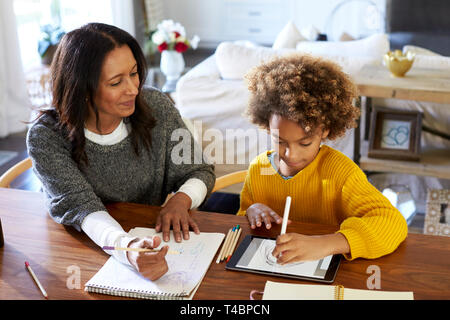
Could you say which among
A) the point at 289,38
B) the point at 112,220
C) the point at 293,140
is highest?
the point at 293,140

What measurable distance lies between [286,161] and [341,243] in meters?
0.29

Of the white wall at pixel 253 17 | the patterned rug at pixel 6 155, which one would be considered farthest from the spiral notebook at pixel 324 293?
the white wall at pixel 253 17

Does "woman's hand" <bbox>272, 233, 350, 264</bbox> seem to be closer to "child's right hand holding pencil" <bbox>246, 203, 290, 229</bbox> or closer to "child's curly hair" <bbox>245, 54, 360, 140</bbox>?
"child's right hand holding pencil" <bbox>246, 203, 290, 229</bbox>

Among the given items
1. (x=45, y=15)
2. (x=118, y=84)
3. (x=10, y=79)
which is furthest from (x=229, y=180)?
(x=45, y=15)

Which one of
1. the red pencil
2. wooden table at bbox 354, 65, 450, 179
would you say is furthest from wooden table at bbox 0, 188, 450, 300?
wooden table at bbox 354, 65, 450, 179

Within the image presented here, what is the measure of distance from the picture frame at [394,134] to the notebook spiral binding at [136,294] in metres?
1.98

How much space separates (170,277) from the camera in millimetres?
1133

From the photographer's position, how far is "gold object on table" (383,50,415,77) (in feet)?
8.79

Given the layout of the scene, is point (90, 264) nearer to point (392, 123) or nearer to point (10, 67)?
point (392, 123)

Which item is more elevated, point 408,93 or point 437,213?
point 408,93

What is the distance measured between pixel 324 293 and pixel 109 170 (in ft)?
2.45

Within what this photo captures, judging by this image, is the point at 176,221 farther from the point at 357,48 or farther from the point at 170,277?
the point at 357,48

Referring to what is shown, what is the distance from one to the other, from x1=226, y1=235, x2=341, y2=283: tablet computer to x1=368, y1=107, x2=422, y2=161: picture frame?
5.77 feet

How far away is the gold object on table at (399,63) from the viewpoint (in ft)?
8.79
